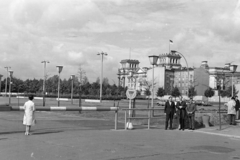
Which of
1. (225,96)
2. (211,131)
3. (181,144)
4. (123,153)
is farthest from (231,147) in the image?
(225,96)

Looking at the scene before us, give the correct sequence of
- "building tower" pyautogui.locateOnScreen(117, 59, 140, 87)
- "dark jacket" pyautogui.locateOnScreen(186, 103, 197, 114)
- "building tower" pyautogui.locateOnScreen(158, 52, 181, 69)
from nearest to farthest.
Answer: "dark jacket" pyautogui.locateOnScreen(186, 103, 197, 114), "building tower" pyautogui.locateOnScreen(117, 59, 140, 87), "building tower" pyautogui.locateOnScreen(158, 52, 181, 69)

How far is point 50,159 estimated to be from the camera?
9.45 meters

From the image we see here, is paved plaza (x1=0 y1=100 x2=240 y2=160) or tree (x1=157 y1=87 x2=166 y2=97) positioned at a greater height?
tree (x1=157 y1=87 x2=166 y2=97)

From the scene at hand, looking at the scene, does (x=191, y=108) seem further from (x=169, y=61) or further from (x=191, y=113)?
(x=169, y=61)

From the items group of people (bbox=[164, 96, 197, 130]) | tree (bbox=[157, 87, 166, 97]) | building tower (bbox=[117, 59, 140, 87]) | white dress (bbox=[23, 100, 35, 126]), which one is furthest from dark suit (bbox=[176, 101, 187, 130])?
building tower (bbox=[117, 59, 140, 87])

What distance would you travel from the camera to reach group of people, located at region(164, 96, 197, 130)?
1989 centimetres

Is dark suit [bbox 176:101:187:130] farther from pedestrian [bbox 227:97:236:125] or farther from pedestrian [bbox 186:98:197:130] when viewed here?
pedestrian [bbox 227:97:236:125]

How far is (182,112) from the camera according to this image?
2014 centimetres

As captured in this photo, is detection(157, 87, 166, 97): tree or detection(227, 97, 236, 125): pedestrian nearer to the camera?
detection(227, 97, 236, 125): pedestrian

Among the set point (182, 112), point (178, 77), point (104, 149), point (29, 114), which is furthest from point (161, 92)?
point (104, 149)

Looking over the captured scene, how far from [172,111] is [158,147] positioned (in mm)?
7941

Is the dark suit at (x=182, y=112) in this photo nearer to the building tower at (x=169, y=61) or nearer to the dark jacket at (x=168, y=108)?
the dark jacket at (x=168, y=108)

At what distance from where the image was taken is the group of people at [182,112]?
19.9 metres

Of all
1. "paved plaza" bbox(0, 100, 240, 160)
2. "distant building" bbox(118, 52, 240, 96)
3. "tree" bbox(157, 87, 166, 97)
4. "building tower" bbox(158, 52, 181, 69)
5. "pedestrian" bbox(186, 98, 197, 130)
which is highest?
"building tower" bbox(158, 52, 181, 69)
